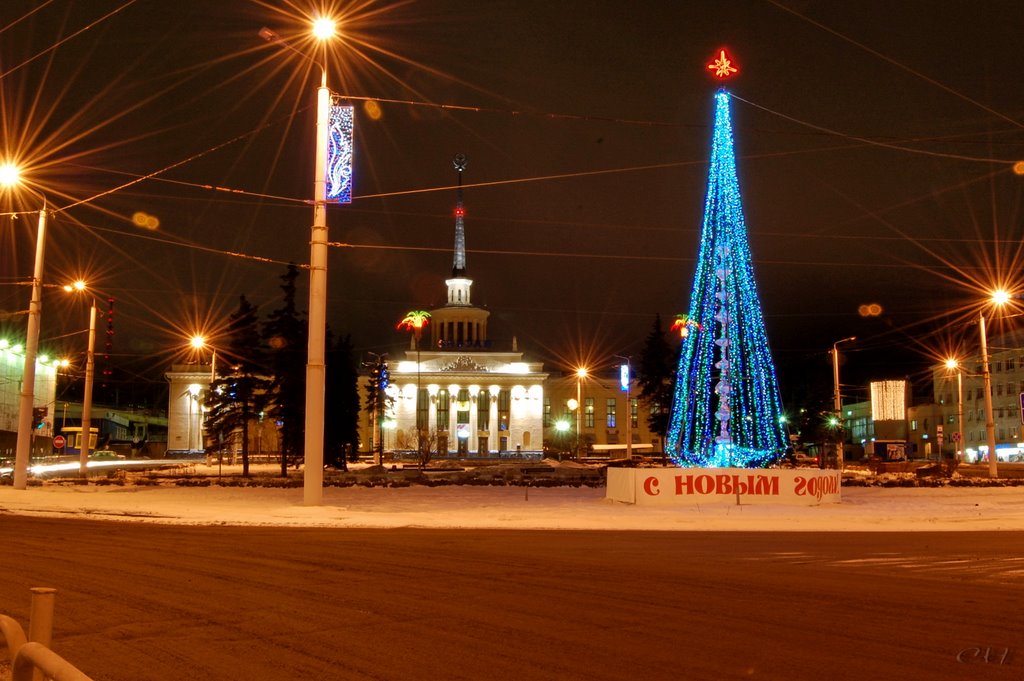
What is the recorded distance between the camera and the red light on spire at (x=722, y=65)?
26.4 meters

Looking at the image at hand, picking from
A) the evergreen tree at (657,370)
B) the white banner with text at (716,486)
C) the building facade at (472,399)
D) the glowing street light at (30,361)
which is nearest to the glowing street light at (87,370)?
the glowing street light at (30,361)

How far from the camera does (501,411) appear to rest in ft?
386

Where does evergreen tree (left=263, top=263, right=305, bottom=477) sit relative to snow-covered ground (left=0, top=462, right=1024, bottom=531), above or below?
above

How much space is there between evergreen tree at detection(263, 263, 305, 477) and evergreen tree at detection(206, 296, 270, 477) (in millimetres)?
1504

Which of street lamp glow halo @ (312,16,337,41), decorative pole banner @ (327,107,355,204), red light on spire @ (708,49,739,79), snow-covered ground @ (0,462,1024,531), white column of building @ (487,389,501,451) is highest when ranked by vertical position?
red light on spire @ (708,49,739,79)

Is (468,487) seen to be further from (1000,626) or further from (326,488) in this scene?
(1000,626)

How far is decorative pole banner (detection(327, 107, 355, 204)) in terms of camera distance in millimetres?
22875

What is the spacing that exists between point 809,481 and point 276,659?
71.8ft

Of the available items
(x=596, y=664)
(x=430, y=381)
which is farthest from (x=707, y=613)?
(x=430, y=381)

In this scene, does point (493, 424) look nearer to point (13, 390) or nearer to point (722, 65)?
point (13, 390)

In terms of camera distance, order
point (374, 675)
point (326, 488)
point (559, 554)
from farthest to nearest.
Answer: point (326, 488), point (559, 554), point (374, 675)

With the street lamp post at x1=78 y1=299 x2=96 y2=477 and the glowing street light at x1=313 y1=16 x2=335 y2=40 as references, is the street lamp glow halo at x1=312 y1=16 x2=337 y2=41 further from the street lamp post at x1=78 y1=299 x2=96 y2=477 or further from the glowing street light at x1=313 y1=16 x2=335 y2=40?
the street lamp post at x1=78 y1=299 x2=96 y2=477

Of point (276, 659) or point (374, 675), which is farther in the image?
point (276, 659)

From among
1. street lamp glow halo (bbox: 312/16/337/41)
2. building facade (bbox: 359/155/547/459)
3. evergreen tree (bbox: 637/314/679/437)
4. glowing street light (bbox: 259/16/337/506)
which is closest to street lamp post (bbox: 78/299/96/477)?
glowing street light (bbox: 259/16/337/506)
